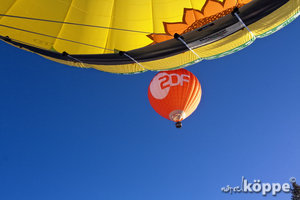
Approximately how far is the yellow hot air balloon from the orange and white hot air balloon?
255 cm

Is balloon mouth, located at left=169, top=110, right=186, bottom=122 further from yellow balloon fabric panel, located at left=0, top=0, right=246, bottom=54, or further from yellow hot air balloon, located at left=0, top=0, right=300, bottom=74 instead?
yellow balloon fabric panel, located at left=0, top=0, right=246, bottom=54

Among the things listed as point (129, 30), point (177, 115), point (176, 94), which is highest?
point (176, 94)

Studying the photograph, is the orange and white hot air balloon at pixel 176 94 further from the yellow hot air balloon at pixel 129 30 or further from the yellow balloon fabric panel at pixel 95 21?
the yellow balloon fabric panel at pixel 95 21

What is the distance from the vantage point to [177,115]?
312 inches

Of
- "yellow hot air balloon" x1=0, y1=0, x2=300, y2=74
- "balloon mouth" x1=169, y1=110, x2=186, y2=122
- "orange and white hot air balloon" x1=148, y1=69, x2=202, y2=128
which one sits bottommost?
"yellow hot air balloon" x1=0, y1=0, x2=300, y2=74

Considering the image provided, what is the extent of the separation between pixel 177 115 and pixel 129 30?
3392 mm

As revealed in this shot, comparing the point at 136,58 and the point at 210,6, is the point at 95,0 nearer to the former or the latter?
the point at 136,58

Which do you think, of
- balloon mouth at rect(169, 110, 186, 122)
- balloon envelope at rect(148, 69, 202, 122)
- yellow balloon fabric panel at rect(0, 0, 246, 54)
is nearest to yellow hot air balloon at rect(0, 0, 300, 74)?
yellow balloon fabric panel at rect(0, 0, 246, 54)

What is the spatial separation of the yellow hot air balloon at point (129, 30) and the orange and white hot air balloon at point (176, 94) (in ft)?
8.37

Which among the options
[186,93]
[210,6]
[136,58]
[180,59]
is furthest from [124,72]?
[186,93]

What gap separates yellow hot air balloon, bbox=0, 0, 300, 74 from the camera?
14.7 ft

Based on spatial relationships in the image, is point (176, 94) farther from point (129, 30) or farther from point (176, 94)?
point (129, 30)

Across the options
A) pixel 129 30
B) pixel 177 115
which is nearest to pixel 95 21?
pixel 129 30

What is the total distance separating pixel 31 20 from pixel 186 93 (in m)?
4.25
